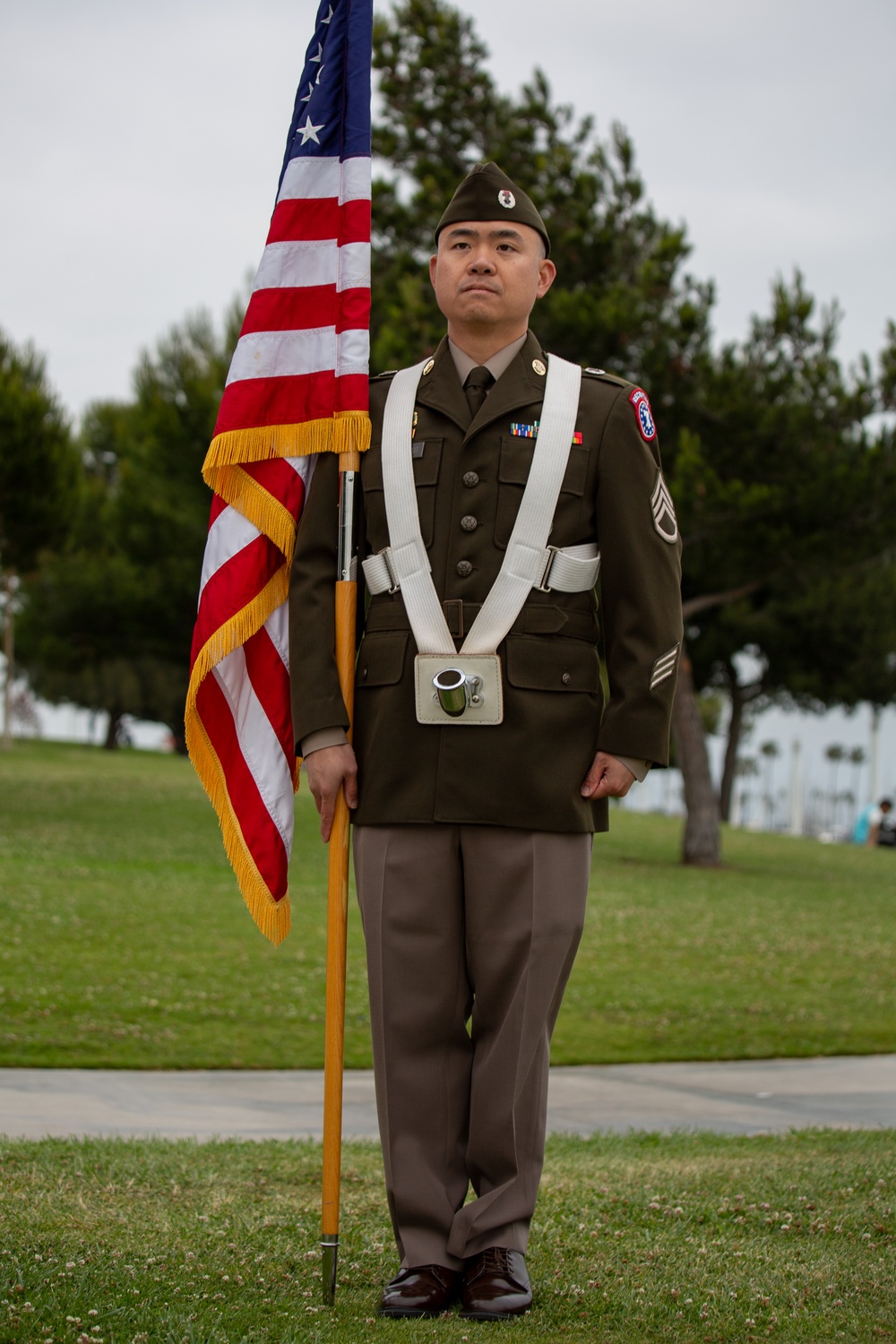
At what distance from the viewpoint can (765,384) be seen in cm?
1805

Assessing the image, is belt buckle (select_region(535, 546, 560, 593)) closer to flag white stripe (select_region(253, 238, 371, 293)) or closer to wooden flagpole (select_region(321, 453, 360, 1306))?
wooden flagpole (select_region(321, 453, 360, 1306))

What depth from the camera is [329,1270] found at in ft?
9.86

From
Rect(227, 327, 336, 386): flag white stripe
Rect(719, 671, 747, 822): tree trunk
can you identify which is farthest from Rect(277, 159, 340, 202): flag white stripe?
Rect(719, 671, 747, 822): tree trunk

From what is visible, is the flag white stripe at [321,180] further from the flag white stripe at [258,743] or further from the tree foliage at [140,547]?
the tree foliage at [140,547]

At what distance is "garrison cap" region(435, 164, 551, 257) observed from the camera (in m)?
3.28

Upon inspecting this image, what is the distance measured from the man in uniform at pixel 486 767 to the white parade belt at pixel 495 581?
0.02 m

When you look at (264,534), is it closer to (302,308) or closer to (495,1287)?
(302,308)

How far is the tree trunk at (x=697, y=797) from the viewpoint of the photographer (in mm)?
18828

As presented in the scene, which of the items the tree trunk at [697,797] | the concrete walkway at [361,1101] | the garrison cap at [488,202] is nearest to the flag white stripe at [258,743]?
the garrison cap at [488,202]

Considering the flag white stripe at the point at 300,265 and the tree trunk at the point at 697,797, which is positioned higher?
the flag white stripe at the point at 300,265

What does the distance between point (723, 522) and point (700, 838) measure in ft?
13.7

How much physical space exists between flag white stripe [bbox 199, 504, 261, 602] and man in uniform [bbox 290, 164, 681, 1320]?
26 cm

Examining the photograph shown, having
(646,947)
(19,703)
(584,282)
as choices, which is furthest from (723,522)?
(19,703)

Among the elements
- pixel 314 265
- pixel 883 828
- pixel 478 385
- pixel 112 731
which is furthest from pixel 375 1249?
pixel 112 731
